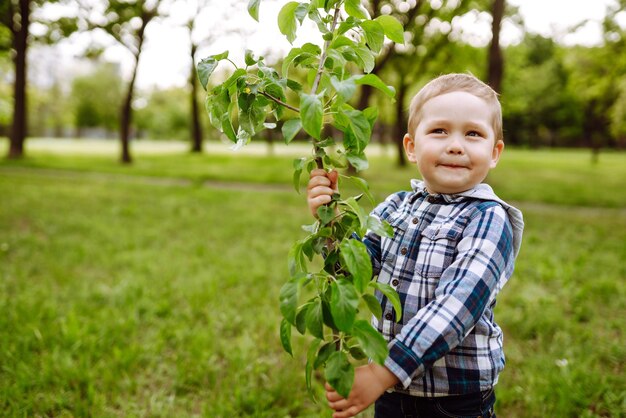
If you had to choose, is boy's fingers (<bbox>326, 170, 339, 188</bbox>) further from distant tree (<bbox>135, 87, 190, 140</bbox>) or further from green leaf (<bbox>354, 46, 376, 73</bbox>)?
distant tree (<bbox>135, 87, 190, 140</bbox>)

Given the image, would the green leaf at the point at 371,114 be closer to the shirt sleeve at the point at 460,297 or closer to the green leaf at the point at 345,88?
the green leaf at the point at 345,88

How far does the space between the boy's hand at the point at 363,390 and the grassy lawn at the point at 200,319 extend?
4.36ft

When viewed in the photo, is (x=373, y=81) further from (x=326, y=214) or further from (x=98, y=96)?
(x=98, y=96)

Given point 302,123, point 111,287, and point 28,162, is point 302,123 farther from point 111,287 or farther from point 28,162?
point 28,162

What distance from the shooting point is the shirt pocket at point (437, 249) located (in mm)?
1498

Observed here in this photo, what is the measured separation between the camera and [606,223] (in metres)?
7.72

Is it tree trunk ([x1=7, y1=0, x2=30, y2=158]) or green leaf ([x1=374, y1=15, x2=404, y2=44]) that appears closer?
green leaf ([x1=374, y1=15, x2=404, y2=44])

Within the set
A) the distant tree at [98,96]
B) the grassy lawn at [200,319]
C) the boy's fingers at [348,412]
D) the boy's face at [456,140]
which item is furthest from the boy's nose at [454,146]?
the distant tree at [98,96]

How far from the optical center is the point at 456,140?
1493 mm

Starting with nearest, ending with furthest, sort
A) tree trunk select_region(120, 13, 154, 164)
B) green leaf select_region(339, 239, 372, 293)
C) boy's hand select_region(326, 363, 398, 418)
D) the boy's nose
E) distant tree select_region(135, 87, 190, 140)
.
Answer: green leaf select_region(339, 239, 372, 293), boy's hand select_region(326, 363, 398, 418), the boy's nose, tree trunk select_region(120, 13, 154, 164), distant tree select_region(135, 87, 190, 140)

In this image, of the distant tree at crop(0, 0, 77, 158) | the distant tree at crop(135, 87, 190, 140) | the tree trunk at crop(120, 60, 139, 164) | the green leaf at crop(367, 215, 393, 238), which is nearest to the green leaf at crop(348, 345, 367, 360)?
the green leaf at crop(367, 215, 393, 238)

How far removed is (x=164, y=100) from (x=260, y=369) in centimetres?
8086

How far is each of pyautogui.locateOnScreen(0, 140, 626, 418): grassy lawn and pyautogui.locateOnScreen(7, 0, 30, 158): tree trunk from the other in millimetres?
11558

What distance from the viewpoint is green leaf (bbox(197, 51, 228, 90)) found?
3.85ft
